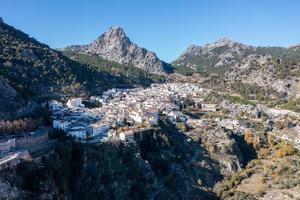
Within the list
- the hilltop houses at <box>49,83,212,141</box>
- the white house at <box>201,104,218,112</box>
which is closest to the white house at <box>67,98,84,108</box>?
the hilltop houses at <box>49,83,212,141</box>

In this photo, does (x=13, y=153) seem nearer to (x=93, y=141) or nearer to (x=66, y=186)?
(x=66, y=186)

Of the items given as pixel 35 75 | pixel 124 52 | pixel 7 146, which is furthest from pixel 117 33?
pixel 7 146

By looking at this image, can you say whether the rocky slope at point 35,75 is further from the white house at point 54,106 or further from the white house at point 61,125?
the white house at point 61,125

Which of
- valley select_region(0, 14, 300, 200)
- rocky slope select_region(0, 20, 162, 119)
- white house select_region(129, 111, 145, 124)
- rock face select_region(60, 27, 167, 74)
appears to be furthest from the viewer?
rock face select_region(60, 27, 167, 74)

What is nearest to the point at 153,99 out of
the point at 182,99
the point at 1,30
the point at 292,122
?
the point at 182,99

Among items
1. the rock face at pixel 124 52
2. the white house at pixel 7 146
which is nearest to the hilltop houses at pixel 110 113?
the white house at pixel 7 146

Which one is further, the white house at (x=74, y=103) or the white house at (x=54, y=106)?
the white house at (x=74, y=103)

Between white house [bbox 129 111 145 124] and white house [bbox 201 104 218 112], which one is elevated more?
white house [bbox 129 111 145 124]

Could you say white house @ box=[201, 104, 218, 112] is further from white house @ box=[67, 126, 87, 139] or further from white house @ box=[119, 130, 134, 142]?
white house @ box=[67, 126, 87, 139]
